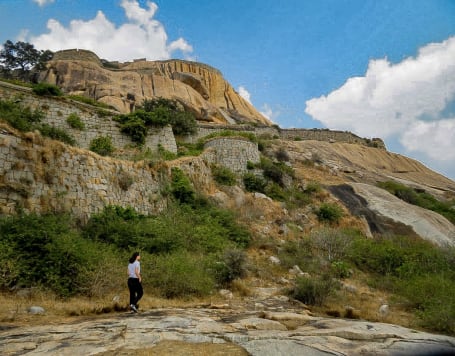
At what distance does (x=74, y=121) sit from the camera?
60.8 feet

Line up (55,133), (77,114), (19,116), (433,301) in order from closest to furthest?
(433,301)
(19,116)
(55,133)
(77,114)

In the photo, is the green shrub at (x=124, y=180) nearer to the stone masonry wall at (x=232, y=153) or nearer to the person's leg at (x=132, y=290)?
the person's leg at (x=132, y=290)

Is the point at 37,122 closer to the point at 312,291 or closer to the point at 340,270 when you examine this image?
the point at 312,291

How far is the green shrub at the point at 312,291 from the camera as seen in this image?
384 inches

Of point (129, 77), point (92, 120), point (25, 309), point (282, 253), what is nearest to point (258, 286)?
point (282, 253)

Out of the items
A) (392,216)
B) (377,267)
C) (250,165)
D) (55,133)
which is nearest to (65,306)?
(55,133)

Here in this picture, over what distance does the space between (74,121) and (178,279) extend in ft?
41.6

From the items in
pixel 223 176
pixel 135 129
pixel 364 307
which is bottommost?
pixel 364 307

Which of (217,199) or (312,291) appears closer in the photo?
(312,291)

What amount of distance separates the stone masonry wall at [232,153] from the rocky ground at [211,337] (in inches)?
605

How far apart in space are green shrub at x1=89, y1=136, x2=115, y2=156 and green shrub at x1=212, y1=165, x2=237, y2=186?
225 inches

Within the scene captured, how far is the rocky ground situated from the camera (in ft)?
16.2

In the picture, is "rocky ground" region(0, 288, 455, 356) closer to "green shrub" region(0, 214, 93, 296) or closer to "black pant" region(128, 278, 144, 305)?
"black pant" region(128, 278, 144, 305)

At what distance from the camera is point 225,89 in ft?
159
